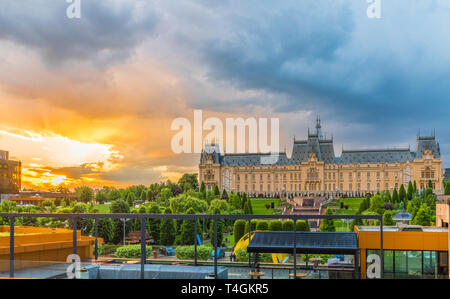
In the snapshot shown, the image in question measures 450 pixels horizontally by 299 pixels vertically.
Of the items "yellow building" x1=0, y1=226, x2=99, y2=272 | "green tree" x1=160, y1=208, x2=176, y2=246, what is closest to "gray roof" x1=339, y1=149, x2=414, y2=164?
"green tree" x1=160, y1=208, x2=176, y2=246

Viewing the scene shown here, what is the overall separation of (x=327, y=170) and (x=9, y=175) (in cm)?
5567

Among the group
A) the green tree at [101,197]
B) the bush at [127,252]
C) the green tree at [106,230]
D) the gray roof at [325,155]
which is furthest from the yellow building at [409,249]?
the gray roof at [325,155]

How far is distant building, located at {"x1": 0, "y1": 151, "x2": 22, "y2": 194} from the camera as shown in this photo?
243ft

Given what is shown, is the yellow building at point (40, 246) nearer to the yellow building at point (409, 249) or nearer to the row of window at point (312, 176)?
the yellow building at point (409, 249)

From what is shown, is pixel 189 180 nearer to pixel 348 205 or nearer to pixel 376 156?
pixel 376 156

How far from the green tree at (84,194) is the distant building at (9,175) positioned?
15958 mm

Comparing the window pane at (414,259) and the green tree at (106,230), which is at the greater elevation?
the window pane at (414,259)

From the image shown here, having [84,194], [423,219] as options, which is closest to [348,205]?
[423,219]

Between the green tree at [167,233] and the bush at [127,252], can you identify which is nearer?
the bush at [127,252]

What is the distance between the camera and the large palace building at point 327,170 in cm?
8288

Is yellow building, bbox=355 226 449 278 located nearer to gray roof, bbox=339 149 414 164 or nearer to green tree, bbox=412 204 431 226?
green tree, bbox=412 204 431 226

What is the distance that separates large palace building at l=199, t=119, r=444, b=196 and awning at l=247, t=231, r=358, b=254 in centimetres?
6998
